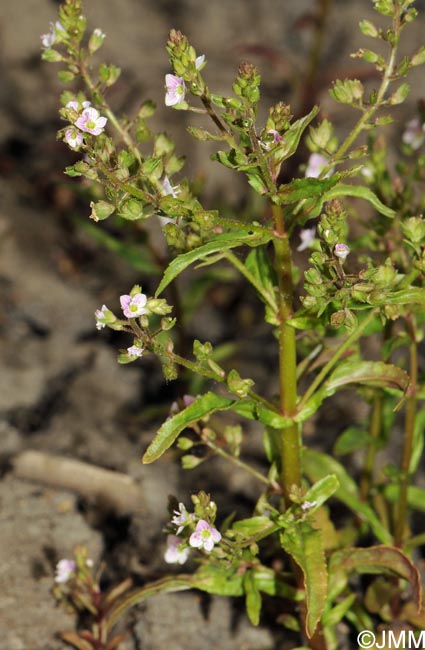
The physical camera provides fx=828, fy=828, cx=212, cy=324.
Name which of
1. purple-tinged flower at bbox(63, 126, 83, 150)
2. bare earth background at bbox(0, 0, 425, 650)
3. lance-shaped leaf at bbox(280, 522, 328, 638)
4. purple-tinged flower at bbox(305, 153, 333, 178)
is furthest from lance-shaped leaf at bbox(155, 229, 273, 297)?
bare earth background at bbox(0, 0, 425, 650)

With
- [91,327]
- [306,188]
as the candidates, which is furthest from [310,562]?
[91,327]

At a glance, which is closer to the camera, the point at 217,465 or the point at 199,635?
the point at 199,635

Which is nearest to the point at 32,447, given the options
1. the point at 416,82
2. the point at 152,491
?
the point at 152,491

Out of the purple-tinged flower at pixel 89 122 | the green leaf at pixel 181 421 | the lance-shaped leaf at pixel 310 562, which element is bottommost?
the lance-shaped leaf at pixel 310 562

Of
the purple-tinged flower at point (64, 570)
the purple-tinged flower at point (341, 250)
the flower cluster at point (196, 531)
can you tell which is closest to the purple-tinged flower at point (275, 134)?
the purple-tinged flower at point (341, 250)

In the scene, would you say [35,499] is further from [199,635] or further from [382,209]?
[382,209]

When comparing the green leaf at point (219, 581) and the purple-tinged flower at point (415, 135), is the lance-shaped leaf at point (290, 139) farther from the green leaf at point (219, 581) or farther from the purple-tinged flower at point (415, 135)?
the green leaf at point (219, 581)

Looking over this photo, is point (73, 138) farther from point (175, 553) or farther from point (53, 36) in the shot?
point (175, 553)
